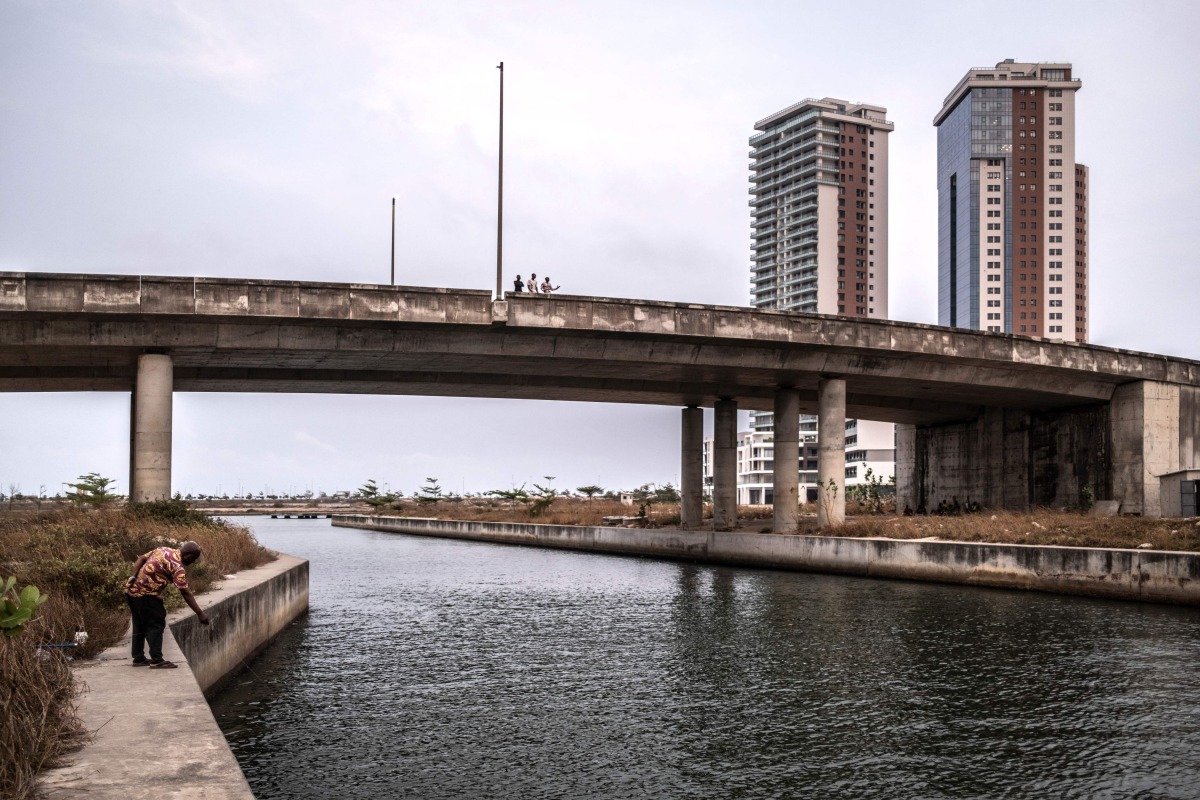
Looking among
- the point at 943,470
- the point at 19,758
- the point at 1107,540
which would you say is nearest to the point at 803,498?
the point at 943,470

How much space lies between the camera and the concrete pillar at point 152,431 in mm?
34812

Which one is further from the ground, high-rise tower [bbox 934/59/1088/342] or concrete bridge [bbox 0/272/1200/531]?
high-rise tower [bbox 934/59/1088/342]

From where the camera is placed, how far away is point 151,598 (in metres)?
12.1

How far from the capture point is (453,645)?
22422 millimetres

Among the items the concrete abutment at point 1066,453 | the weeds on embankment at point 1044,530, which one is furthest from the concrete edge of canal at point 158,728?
the concrete abutment at point 1066,453

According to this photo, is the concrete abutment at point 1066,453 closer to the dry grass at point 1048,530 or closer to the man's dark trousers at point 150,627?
the dry grass at point 1048,530

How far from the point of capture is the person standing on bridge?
1216 centimetres

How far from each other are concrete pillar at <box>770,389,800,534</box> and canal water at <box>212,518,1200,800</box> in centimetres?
1642

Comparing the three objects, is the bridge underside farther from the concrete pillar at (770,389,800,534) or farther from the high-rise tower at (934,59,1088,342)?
the high-rise tower at (934,59,1088,342)

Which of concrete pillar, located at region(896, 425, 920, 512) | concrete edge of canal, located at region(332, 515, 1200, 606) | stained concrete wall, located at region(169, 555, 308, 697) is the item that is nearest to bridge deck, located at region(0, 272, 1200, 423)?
concrete edge of canal, located at region(332, 515, 1200, 606)

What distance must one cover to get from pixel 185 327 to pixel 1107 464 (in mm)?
43043

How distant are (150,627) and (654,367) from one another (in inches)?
1274

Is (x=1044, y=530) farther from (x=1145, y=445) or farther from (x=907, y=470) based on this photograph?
(x=907, y=470)

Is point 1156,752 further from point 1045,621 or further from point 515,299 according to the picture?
point 515,299
